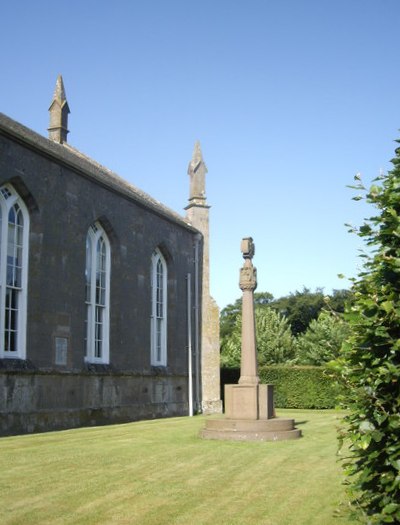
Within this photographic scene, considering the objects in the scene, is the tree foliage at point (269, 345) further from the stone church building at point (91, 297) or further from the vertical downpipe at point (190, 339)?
the vertical downpipe at point (190, 339)

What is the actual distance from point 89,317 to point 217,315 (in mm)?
9342

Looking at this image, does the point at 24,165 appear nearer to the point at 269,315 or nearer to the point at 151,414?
the point at 151,414

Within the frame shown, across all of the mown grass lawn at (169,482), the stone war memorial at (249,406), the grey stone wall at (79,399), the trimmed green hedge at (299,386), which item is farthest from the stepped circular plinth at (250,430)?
the trimmed green hedge at (299,386)

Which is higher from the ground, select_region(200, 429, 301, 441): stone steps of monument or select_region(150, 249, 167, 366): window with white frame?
Result: select_region(150, 249, 167, 366): window with white frame

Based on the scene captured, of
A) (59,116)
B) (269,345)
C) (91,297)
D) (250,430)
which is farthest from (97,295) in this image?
(269,345)

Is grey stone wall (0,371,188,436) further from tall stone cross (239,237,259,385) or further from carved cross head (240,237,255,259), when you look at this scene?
carved cross head (240,237,255,259)

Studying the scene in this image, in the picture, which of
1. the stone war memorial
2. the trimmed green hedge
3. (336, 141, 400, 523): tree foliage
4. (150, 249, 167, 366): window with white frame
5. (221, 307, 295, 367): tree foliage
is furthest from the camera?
(221, 307, 295, 367): tree foliage

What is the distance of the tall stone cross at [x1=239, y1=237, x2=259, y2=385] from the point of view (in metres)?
16.9

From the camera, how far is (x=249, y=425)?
51.6 ft

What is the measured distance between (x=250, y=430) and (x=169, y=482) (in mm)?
6252

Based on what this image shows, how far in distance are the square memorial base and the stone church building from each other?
5.90 m

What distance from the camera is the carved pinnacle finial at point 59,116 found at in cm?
3008

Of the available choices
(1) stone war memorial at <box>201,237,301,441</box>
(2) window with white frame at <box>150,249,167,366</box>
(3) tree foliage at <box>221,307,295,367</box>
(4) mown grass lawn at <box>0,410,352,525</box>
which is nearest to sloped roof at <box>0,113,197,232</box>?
(2) window with white frame at <box>150,249,167,366</box>

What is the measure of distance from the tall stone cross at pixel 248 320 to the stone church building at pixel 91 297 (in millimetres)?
6054
